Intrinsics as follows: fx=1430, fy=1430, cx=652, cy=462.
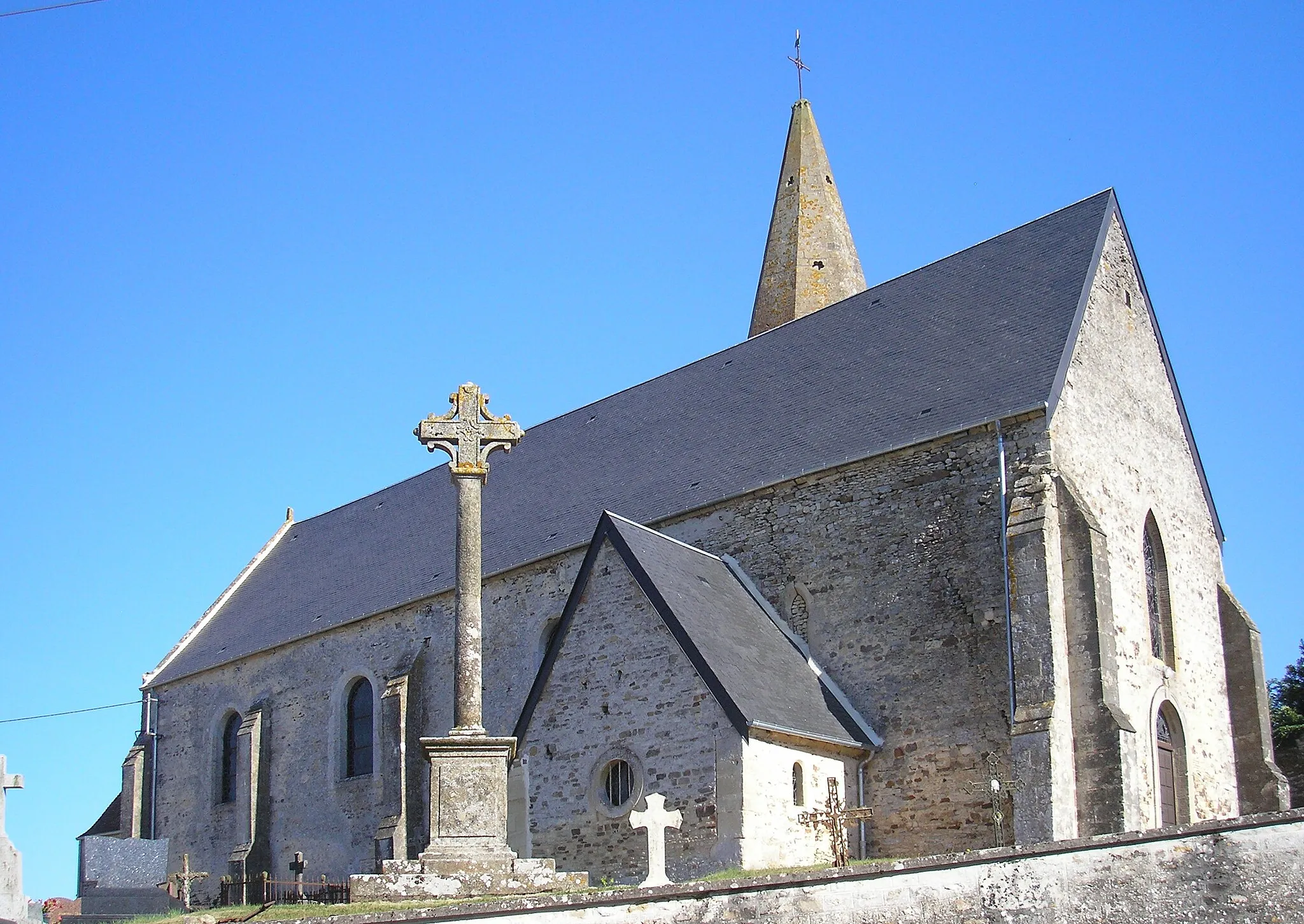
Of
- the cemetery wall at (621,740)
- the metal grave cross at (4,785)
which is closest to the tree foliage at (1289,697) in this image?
the cemetery wall at (621,740)

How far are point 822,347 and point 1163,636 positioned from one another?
6.30 meters

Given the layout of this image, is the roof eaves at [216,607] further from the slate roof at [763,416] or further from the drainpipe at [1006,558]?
the drainpipe at [1006,558]

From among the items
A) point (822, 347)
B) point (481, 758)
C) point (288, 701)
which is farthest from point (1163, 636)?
point (288, 701)

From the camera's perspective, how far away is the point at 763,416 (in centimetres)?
2006

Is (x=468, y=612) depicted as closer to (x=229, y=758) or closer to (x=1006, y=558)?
(x=1006, y=558)

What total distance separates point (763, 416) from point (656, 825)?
8.46 m

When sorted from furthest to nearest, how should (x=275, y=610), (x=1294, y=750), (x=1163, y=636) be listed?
(x=275, y=610) < (x=1294, y=750) < (x=1163, y=636)

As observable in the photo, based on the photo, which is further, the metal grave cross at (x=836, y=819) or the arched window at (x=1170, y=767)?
the arched window at (x=1170, y=767)

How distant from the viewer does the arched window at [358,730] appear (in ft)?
76.1

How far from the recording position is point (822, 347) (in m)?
20.8

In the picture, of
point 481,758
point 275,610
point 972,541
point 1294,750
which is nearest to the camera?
point 481,758

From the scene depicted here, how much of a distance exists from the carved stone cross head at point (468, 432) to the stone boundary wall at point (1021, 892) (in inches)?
196

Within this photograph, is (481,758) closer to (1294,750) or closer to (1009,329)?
(1009,329)

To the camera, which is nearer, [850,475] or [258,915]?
[258,915]
